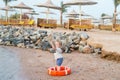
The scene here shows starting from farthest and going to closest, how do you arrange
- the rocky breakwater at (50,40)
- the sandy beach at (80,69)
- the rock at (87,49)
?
the rocky breakwater at (50,40) < the rock at (87,49) < the sandy beach at (80,69)

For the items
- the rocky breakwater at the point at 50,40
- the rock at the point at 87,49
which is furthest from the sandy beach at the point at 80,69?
the rocky breakwater at the point at 50,40

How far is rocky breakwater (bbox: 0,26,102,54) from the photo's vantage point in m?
14.1

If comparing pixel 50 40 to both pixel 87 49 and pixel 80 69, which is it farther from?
pixel 80 69

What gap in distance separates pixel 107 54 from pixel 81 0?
40.8ft

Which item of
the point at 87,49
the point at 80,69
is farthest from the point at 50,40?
the point at 80,69

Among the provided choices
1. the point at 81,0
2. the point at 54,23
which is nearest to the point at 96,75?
the point at 81,0

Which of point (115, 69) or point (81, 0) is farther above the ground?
point (81, 0)

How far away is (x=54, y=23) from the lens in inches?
1117

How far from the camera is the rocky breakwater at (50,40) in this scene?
14.1m

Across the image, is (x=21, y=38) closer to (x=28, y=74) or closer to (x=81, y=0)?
(x=81, y=0)

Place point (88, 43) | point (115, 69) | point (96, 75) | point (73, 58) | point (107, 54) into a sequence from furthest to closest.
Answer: point (88, 43), point (73, 58), point (107, 54), point (115, 69), point (96, 75)

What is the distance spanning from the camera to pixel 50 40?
1471cm

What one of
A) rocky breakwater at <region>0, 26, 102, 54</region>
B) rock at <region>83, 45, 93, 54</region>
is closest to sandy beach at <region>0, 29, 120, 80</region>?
rock at <region>83, 45, 93, 54</region>

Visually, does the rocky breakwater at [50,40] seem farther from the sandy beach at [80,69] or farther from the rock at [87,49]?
the sandy beach at [80,69]
